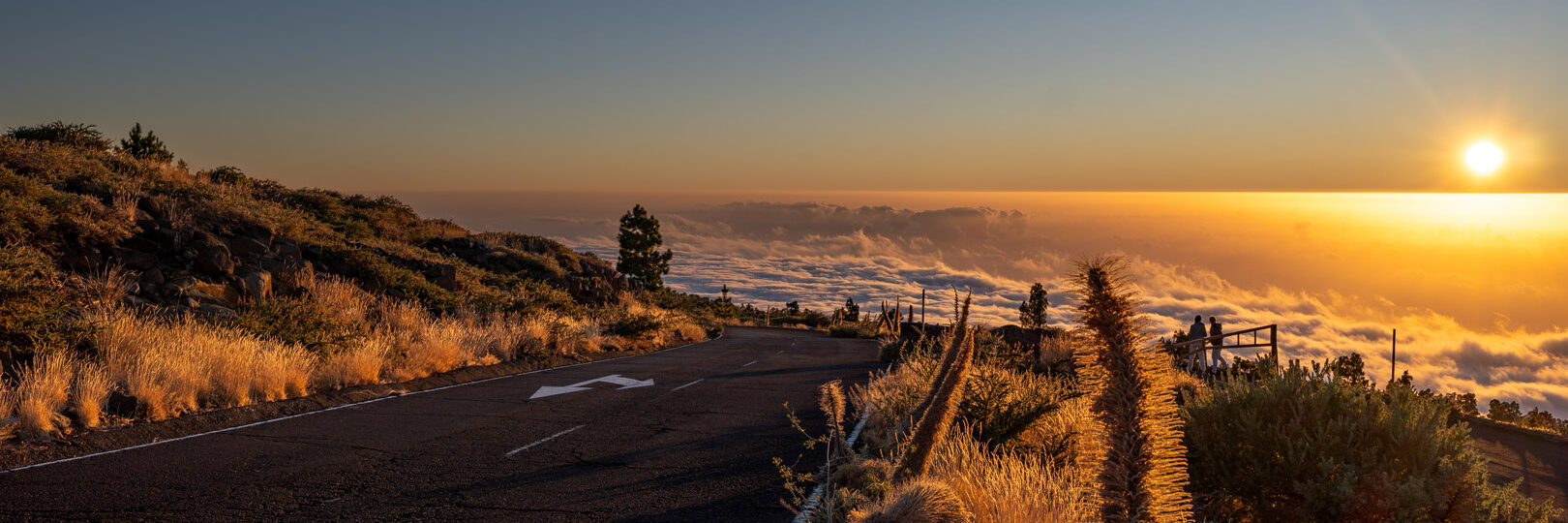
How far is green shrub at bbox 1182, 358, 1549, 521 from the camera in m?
5.32

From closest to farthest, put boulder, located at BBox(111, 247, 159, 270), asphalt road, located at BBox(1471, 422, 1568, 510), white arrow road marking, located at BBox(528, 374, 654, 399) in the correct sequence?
asphalt road, located at BBox(1471, 422, 1568, 510), white arrow road marking, located at BBox(528, 374, 654, 399), boulder, located at BBox(111, 247, 159, 270)

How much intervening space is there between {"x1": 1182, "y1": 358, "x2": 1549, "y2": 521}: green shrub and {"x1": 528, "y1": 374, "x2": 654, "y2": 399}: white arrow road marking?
404 inches

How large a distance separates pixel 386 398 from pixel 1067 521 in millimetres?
10717

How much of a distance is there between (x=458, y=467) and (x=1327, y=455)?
7434 millimetres

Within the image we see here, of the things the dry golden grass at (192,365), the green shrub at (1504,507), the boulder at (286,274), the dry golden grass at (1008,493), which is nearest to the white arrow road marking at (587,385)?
the dry golden grass at (192,365)

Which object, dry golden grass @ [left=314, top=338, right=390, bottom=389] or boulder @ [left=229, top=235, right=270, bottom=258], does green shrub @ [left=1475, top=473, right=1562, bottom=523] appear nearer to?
dry golden grass @ [left=314, top=338, right=390, bottom=389]

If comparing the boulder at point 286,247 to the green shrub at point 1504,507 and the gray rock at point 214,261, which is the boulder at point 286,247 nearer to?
the gray rock at point 214,261

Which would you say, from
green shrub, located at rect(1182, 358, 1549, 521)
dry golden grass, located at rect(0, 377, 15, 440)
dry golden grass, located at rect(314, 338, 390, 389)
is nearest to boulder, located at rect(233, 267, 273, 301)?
dry golden grass, located at rect(314, 338, 390, 389)

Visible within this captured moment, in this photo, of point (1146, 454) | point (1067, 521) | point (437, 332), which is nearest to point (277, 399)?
point (437, 332)

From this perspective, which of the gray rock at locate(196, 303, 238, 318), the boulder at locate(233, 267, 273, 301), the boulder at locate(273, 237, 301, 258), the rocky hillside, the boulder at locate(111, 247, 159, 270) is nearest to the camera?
the gray rock at locate(196, 303, 238, 318)

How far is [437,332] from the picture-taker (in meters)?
17.9

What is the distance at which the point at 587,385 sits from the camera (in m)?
15.0

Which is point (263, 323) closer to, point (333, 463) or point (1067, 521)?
point (333, 463)

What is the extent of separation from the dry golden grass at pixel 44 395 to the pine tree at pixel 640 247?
5512 centimetres
